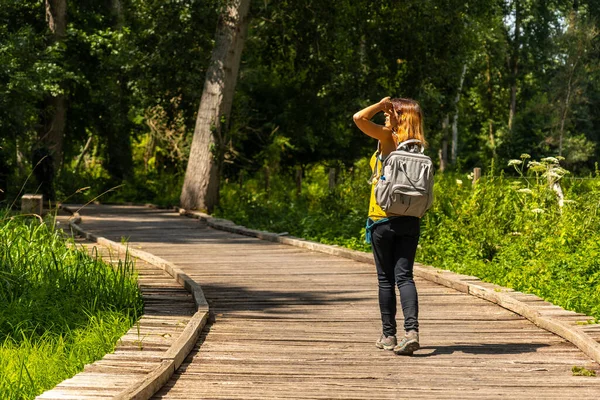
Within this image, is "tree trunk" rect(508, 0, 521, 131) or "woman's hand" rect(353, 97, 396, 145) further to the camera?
"tree trunk" rect(508, 0, 521, 131)

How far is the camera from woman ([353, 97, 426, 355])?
7.46m

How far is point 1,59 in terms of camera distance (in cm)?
2239

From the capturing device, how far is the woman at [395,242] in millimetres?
7461

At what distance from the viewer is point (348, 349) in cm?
764

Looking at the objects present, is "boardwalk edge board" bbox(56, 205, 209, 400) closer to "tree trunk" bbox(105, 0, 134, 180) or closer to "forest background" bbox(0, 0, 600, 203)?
"forest background" bbox(0, 0, 600, 203)

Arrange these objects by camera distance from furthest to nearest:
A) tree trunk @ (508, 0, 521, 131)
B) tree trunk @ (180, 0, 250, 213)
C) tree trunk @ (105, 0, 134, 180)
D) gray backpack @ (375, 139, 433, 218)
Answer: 1. tree trunk @ (508, 0, 521, 131)
2. tree trunk @ (105, 0, 134, 180)
3. tree trunk @ (180, 0, 250, 213)
4. gray backpack @ (375, 139, 433, 218)

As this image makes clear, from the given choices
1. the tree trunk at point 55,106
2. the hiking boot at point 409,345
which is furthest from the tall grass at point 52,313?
the tree trunk at point 55,106

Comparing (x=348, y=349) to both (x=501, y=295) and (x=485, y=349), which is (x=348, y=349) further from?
(x=501, y=295)

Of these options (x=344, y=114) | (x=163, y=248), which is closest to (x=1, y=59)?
(x=163, y=248)

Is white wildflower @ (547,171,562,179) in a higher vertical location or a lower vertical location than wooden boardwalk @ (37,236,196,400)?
higher

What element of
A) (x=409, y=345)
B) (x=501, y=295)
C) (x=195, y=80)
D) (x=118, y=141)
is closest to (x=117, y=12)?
(x=118, y=141)

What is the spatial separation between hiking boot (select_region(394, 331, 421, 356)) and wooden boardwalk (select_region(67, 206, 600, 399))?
0.07 meters

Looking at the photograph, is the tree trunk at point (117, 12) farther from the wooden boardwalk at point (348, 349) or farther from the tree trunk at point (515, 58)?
the tree trunk at point (515, 58)

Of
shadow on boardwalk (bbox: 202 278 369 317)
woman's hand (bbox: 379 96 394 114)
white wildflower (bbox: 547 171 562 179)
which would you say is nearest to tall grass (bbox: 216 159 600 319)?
white wildflower (bbox: 547 171 562 179)
